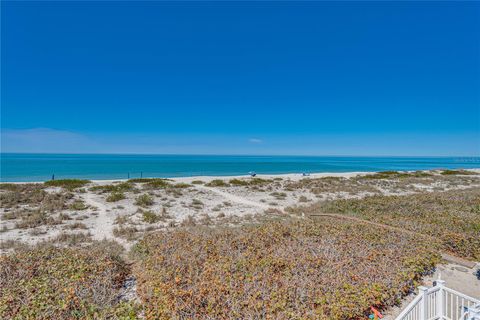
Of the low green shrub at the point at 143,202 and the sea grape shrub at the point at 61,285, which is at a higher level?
the sea grape shrub at the point at 61,285

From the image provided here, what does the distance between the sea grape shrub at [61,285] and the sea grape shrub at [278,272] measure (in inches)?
26.0

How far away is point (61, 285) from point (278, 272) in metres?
5.01

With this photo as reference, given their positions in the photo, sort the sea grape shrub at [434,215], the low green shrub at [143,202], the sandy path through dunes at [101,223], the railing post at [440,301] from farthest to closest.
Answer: the low green shrub at [143,202] → the sandy path through dunes at [101,223] → the sea grape shrub at [434,215] → the railing post at [440,301]

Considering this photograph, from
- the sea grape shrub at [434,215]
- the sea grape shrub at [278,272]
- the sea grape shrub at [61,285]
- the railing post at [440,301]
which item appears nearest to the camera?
the sea grape shrub at [61,285]

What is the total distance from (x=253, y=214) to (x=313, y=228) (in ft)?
19.1

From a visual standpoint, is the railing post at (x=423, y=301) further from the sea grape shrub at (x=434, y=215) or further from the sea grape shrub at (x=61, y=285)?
the sea grape shrub at (x=61, y=285)

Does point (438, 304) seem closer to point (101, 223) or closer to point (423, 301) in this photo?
point (423, 301)

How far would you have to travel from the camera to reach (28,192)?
19.7 m

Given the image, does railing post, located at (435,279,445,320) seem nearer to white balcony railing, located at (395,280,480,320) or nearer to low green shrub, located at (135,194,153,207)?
white balcony railing, located at (395,280,480,320)

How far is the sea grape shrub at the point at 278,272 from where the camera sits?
4.62m

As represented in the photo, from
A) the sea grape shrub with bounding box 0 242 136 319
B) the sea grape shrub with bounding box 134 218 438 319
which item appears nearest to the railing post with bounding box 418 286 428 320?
the sea grape shrub with bounding box 134 218 438 319

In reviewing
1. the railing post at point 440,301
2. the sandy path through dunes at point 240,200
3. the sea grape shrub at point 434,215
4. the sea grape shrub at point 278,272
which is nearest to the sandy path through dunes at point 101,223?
the sea grape shrub at point 278,272

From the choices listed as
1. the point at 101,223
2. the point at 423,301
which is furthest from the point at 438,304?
the point at 101,223

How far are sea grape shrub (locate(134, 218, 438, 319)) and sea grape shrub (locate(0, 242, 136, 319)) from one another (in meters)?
0.66
